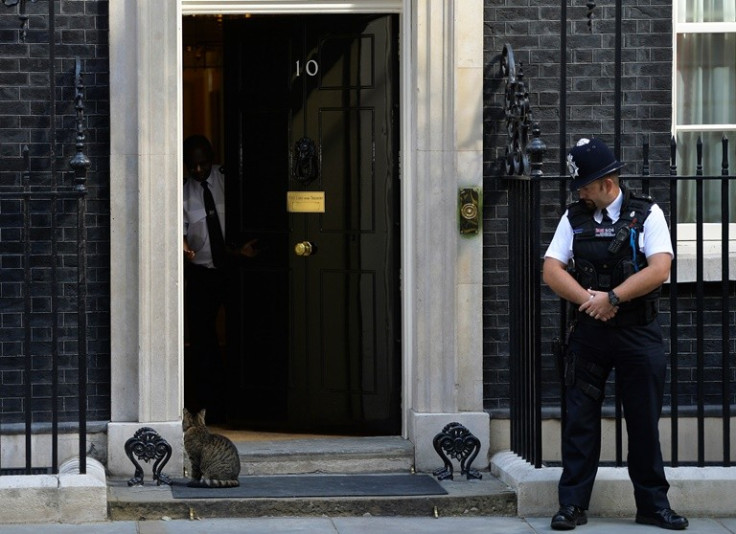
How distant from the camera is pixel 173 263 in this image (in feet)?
26.8

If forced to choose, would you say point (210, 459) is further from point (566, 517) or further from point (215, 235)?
point (215, 235)

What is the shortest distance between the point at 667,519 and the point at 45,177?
378 centimetres

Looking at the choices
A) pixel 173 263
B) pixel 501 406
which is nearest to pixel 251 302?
pixel 173 263

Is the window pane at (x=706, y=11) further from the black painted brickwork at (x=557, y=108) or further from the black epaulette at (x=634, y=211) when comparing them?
the black epaulette at (x=634, y=211)

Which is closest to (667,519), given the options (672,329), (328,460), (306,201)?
(672,329)

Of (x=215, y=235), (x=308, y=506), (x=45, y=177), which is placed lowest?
(x=308, y=506)

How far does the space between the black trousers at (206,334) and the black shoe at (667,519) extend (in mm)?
3226

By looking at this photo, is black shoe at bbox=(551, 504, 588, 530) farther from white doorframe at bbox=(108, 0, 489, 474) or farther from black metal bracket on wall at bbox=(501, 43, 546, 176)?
black metal bracket on wall at bbox=(501, 43, 546, 176)

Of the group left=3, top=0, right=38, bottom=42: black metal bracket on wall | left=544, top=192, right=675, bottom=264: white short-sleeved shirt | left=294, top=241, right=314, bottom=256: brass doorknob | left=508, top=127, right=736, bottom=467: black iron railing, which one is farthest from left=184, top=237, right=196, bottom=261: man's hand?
left=544, top=192, right=675, bottom=264: white short-sleeved shirt

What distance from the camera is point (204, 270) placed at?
9.58m

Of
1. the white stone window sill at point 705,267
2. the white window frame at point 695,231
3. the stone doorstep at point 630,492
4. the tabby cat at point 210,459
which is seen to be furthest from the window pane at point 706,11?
the tabby cat at point 210,459

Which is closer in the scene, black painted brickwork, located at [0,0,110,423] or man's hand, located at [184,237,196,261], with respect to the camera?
black painted brickwork, located at [0,0,110,423]

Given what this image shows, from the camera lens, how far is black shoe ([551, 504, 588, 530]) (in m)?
7.23

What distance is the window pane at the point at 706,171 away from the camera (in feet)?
28.9
